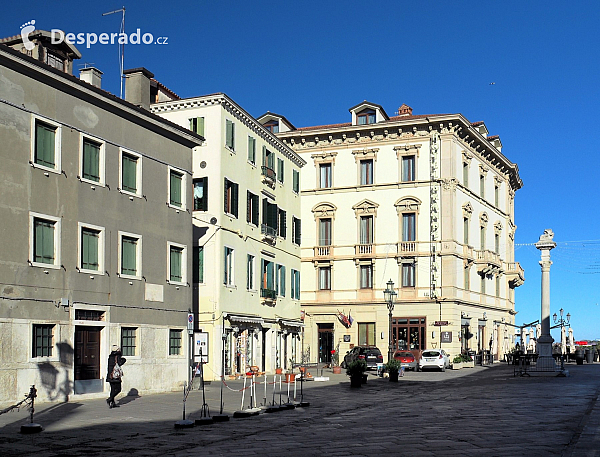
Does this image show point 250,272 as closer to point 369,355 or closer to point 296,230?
point 296,230

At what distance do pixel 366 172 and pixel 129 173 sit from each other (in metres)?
34.2

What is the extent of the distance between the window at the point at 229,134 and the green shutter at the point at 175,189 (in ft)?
29.2

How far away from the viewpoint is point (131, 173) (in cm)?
2867

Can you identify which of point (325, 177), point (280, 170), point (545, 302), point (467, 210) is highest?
point (325, 177)

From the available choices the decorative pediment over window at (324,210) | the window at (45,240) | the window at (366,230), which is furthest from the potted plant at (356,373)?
the decorative pediment over window at (324,210)

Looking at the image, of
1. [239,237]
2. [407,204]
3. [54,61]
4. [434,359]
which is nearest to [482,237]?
[407,204]

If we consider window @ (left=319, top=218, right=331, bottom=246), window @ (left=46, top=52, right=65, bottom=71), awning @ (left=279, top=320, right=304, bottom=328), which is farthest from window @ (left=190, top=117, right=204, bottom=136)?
window @ (left=319, top=218, right=331, bottom=246)

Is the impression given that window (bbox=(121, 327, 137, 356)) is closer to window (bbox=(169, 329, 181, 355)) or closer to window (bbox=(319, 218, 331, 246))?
window (bbox=(169, 329, 181, 355))

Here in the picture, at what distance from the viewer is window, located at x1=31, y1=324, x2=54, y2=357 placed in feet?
78.1

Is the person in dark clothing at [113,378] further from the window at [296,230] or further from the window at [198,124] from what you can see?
the window at [296,230]

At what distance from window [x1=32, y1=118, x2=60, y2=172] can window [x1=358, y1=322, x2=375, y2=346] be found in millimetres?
38006

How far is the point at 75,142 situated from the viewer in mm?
25828

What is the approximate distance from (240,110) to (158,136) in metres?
11.7

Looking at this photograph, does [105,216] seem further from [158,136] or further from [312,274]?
[312,274]
